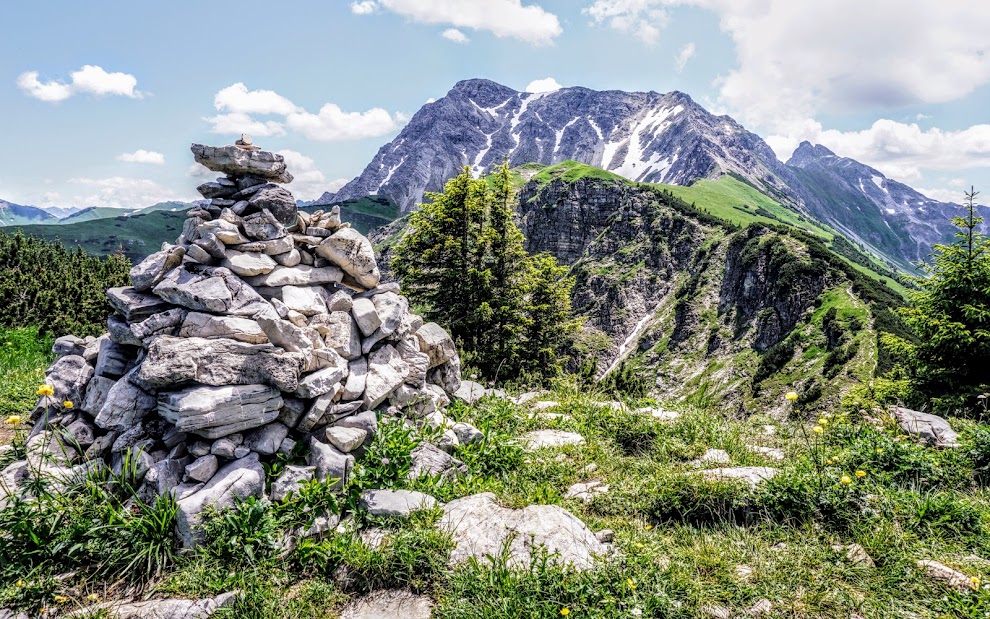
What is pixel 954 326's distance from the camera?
12.9 meters

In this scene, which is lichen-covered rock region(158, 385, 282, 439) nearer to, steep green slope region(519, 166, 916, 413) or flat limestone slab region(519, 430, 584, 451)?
flat limestone slab region(519, 430, 584, 451)

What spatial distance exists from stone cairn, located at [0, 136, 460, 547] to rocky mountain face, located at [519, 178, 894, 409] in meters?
8.16

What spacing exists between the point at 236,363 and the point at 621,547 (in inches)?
238

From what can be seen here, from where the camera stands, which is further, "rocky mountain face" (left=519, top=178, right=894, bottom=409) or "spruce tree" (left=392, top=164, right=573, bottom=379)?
"rocky mountain face" (left=519, top=178, right=894, bottom=409)

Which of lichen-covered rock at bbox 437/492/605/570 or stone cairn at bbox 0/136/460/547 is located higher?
stone cairn at bbox 0/136/460/547

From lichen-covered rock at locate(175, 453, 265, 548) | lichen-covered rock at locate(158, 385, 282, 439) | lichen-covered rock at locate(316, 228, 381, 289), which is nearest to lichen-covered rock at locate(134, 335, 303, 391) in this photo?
lichen-covered rock at locate(158, 385, 282, 439)

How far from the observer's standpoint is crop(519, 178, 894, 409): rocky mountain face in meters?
67.7

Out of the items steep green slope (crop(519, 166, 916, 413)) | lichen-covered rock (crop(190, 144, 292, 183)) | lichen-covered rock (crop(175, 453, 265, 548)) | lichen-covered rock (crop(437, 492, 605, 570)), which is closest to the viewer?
lichen-covered rock (crop(437, 492, 605, 570))

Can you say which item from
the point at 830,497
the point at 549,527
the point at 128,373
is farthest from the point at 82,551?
the point at 830,497

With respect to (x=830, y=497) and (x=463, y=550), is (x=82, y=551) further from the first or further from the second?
(x=830, y=497)

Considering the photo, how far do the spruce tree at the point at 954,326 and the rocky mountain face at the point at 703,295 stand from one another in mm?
7672

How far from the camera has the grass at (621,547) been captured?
4.85 meters

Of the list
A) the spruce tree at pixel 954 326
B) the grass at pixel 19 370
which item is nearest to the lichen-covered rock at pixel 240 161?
the grass at pixel 19 370

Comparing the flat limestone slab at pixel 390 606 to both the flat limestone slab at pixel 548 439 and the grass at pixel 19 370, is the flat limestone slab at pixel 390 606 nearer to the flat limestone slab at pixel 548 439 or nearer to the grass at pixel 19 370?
the flat limestone slab at pixel 548 439
